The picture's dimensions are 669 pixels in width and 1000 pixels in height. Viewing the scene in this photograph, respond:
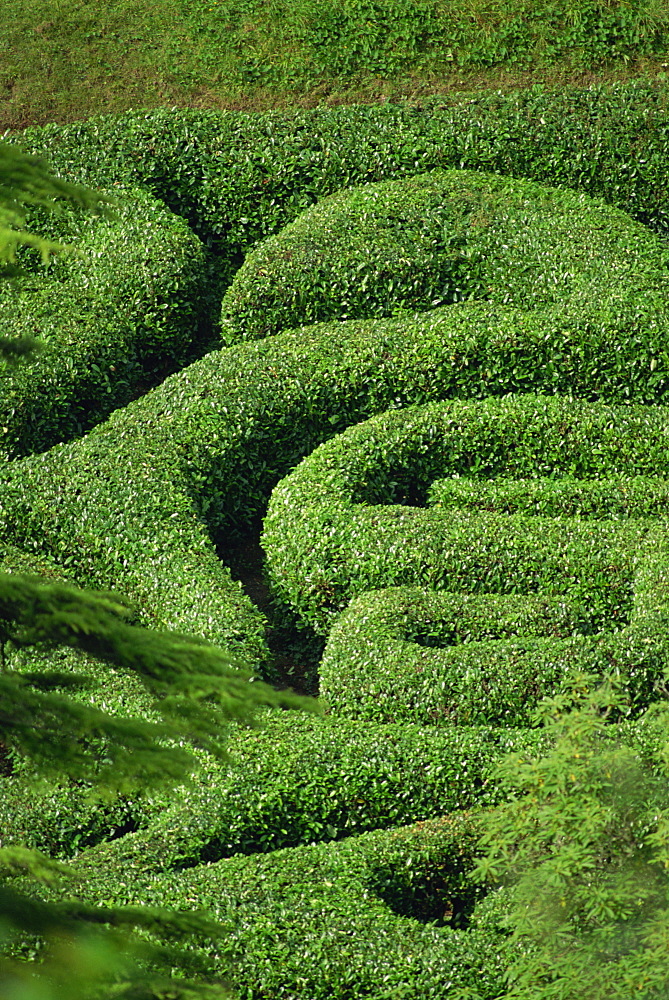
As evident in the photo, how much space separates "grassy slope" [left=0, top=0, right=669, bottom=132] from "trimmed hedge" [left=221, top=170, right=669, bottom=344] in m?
2.88

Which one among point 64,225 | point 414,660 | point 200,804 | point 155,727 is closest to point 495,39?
point 64,225

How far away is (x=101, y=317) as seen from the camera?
46.4 feet

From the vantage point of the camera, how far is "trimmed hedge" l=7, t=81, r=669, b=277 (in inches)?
619

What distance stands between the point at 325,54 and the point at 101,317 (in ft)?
18.0

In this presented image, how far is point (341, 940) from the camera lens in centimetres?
834

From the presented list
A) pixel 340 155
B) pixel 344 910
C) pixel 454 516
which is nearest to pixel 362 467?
pixel 454 516

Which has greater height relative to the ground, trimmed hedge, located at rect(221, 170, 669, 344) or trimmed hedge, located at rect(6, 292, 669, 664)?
trimmed hedge, located at rect(221, 170, 669, 344)

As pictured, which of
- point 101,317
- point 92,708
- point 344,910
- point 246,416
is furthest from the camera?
point 101,317

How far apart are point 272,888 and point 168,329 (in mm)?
7387

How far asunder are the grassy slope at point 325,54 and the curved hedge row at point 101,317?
2357 millimetres

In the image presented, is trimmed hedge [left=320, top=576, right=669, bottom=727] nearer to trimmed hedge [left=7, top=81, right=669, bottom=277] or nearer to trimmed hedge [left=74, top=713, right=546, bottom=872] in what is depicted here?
trimmed hedge [left=74, top=713, right=546, bottom=872]

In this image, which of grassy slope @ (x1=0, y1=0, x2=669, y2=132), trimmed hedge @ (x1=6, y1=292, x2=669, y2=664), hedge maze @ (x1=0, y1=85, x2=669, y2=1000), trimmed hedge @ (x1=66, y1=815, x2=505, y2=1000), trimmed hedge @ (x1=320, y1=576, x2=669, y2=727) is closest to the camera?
trimmed hedge @ (x1=66, y1=815, x2=505, y2=1000)

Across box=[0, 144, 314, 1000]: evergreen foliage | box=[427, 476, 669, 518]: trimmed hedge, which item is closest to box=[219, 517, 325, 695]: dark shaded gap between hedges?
box=[427, 476, 669, 518]: trimmed hedge

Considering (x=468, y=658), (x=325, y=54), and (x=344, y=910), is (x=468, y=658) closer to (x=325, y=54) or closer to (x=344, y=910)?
(x=344, y=910)
